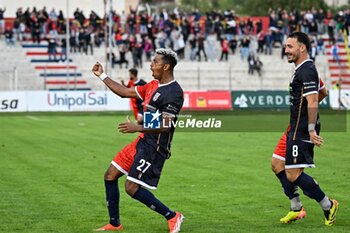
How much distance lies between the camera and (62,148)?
23328 millimetres

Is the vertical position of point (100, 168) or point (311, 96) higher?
point (311, 96)

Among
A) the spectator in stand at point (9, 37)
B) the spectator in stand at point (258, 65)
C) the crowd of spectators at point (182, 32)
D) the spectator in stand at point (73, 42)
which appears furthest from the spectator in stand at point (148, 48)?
the spectator in stand at point (9, 37)

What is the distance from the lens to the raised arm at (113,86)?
416 inches

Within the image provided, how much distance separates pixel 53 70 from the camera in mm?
53219

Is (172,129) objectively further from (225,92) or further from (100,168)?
(225,92)

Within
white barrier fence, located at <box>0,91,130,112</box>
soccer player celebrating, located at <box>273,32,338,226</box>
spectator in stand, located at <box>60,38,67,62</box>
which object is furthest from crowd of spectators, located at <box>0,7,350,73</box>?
soccer player celebrating, located at <box>273,32,338,226</box>

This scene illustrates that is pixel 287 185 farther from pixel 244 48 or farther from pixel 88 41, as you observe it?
pixel 244 48

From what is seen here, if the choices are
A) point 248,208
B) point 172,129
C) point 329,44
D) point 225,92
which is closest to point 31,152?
point 248,208

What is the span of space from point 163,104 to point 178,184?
543 cm

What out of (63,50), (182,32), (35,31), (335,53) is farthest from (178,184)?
(335,53)

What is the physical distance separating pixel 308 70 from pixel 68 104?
33893 millimetres

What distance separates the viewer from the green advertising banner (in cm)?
4606

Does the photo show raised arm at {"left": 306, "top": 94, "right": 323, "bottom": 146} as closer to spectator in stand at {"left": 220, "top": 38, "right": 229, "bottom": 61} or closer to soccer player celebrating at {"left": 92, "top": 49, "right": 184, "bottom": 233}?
soccer player celebrating at {"left": 92, "top": 49, "right": 184, "bottom": 233}

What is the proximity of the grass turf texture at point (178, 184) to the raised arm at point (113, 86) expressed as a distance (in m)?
1.59
